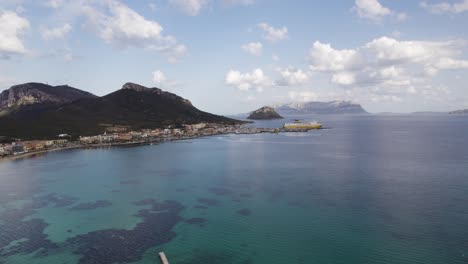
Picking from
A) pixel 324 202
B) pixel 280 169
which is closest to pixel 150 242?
pixel 324 202

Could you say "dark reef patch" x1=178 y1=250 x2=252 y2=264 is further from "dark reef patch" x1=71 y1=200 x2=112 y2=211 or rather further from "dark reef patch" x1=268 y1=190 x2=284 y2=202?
"dark reef patch" x1=71 y1=200 x2=112 y2=211

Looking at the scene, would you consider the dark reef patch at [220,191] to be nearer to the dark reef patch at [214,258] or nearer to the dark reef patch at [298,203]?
the dark reef patch at [298,203]

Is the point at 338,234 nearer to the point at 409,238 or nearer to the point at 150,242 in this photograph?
the point at 409,238

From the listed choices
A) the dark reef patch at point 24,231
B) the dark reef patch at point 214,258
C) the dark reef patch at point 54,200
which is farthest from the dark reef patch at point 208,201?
the dark reef patch at point 24,231

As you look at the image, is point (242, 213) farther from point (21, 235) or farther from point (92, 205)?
point (21, 235)

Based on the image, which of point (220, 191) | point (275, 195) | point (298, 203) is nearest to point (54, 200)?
point (220, 191)
